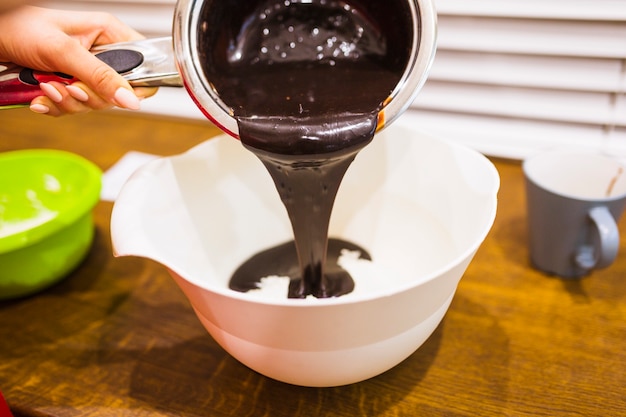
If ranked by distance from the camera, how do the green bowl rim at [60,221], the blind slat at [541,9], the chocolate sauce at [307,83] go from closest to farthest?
the chocolate sauce at [307,83], the green bowl rim at [60,221], the blind slat at [541,9]

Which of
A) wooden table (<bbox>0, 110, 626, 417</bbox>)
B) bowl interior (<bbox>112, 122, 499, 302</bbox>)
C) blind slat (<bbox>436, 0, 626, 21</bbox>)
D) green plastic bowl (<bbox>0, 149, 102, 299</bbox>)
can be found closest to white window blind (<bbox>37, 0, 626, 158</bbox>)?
blind slat (<bbox>436, 0, 626, 21</bbox>)

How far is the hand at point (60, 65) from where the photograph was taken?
692 mm

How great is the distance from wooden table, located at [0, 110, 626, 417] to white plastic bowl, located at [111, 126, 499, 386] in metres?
0.07

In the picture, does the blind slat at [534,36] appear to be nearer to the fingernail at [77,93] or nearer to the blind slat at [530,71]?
the blind slat at [530,71]

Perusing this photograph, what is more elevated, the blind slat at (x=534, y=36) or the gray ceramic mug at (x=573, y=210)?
the blind slat at (x=534, y=36)

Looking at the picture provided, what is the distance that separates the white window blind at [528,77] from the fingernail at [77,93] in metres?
0.70

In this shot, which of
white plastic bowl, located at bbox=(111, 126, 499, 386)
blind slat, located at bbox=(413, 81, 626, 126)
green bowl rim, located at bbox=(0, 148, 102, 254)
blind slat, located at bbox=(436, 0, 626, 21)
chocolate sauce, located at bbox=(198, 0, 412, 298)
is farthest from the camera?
blind slat, located at bbox=(413, 81, 626, 126)

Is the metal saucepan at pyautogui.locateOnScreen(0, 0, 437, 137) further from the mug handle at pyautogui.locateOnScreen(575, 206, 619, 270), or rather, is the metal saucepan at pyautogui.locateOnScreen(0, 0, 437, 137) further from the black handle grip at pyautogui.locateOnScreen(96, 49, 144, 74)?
the mug handle at pyautogui.locateOnScreen(575, 206, 619, 270)

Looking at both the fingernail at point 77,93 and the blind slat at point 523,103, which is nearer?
the fingernail at point 77,93

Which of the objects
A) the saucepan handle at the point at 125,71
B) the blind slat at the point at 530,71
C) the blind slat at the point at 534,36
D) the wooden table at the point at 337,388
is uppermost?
the saucepan handle at the point at 125,71

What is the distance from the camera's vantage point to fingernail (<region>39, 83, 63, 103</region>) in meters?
0.69

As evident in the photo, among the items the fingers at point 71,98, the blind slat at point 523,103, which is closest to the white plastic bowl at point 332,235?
the fingers at point 71,98

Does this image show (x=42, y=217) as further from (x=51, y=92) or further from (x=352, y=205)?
(x=352, y=205)

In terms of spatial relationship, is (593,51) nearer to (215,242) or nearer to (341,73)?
(341,73)
